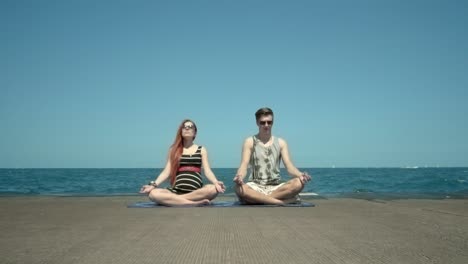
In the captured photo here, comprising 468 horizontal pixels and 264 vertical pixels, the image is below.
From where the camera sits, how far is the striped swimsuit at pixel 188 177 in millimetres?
7309

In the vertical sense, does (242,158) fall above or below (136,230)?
above

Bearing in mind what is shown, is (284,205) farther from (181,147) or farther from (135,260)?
(135,260)

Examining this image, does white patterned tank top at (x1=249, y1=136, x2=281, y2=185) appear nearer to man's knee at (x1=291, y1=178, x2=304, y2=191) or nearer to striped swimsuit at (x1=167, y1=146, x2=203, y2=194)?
man's knee at (x1=291, y1=178, x2=304, y2=191)

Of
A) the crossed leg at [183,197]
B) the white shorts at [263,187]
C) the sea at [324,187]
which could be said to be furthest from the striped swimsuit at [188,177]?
the sea at [324,187]

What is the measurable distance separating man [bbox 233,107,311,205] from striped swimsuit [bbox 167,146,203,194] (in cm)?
72

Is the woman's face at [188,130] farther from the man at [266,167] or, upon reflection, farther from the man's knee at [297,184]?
the man's knee at [297,184]

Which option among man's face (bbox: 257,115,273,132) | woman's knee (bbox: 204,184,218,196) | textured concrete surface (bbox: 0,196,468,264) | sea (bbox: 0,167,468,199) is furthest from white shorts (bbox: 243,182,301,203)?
sea (bbox: 0,167,468,199)

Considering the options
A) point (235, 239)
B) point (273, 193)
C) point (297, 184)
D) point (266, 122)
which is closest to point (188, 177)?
point (273, 193)

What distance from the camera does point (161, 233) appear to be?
12.3 ft

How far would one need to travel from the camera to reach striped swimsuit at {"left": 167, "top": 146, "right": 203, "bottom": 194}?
731 centimetres

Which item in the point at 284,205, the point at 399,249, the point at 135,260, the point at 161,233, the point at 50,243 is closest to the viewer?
the point at 135,260

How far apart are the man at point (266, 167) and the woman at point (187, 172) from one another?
0.57 metres

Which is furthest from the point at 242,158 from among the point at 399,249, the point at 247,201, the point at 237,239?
the point at 399,249

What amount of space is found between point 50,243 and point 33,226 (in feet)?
3.88
